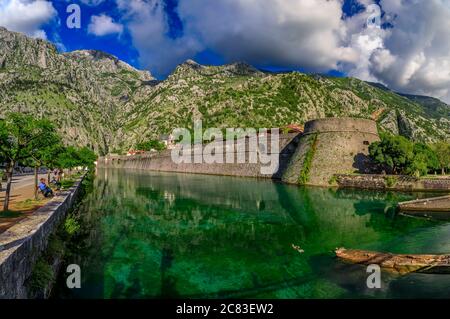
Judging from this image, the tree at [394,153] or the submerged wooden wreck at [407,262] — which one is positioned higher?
the tree at [394,153]

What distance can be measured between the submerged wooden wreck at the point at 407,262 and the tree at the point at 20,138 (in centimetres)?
1762

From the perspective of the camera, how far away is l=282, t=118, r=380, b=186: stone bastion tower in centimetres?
4622

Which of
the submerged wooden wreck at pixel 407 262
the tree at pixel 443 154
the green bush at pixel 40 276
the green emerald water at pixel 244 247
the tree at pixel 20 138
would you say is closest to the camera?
the green bush at pixel 40 276

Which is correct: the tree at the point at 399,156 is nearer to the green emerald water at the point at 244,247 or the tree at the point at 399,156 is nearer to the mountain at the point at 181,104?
the green emerald water at the point at 244,247

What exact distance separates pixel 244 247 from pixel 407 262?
7.32m

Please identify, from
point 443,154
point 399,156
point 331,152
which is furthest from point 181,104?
point 399,156

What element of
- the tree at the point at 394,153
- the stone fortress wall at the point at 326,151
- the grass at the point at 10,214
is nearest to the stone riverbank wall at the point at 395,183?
the tree at the point at 394,153

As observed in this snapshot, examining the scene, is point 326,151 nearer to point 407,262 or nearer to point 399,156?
point 399,156

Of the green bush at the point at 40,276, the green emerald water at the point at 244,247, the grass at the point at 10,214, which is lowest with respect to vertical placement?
the green emerald water at the point at 244,247

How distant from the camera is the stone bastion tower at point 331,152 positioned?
46.2 metres

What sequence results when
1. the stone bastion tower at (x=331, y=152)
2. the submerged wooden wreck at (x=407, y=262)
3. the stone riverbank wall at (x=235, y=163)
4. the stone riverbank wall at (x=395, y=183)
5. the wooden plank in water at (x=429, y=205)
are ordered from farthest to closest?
1. the stone riverbank wall at (x=235, y=163)
2. the stone bastion tower at (x=331, y=152)
3. the stone riverbank wall at (x=395, y=183)
4. the wooden plank in water at (x=429, y=205)
5. the submerged wooden wreck at (x=407, y=262)

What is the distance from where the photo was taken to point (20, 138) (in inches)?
704
